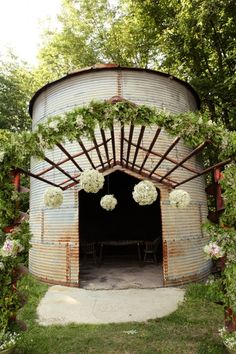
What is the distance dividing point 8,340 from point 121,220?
11.1m

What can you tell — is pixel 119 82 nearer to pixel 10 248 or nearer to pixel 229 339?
pixel 10 248

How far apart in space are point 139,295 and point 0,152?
18.0 ft

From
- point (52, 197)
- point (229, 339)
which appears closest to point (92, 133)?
point (52, 197)

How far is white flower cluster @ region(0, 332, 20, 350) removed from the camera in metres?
3.99

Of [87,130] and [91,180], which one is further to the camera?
[91,180]

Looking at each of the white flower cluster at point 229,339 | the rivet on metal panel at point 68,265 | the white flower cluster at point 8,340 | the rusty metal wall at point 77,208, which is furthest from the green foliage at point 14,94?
the white flower cluster at point 229,339

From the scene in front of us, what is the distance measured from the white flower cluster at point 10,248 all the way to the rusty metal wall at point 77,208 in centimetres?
455

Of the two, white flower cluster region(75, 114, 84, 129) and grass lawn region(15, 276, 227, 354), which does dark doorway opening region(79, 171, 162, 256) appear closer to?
grass lawn region(15, 276, 227, 354)

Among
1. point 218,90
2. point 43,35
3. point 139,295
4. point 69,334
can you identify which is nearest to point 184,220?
point 139,295

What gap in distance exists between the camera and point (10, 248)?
412 centimetres

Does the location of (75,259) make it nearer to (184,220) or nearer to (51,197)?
(184,220)

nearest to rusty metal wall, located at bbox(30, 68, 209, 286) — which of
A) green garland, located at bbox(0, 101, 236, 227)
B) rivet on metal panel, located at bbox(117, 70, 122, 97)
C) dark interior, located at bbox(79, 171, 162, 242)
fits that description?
rivet on metal panel, located at bbox(117, 70, 122, 97)

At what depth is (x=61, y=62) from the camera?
74.4 ft

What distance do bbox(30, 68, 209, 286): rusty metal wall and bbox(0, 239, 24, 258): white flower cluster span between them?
4.55 meters
